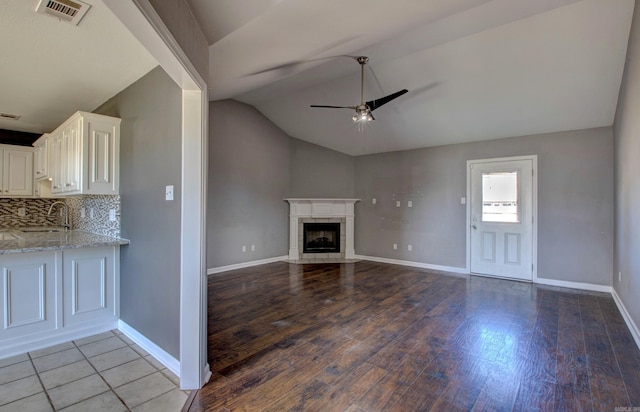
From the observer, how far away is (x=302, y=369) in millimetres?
2283

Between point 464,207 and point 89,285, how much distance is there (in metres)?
5.69

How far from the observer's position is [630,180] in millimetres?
3012

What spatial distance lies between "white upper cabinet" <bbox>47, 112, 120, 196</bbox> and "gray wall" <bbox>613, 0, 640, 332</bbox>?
191 inches

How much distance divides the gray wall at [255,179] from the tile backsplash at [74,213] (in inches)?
60.5

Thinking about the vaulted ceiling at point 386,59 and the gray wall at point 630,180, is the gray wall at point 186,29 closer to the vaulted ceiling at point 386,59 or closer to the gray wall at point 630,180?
the vaulted ceiling at point 386,59

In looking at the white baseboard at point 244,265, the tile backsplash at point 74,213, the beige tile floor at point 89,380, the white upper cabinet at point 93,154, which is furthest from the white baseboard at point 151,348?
the white baseboard at point 244,265

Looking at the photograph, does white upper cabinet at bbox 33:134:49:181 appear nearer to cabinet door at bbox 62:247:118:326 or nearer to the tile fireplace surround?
cabinet door at bbox 62:247:118:326

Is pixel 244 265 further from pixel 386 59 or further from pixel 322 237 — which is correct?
pixel 386 59

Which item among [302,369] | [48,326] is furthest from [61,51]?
[302,369]

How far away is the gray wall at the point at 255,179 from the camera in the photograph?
17.8 feet

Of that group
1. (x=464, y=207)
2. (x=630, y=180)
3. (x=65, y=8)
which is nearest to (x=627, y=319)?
(x=630, y=180)

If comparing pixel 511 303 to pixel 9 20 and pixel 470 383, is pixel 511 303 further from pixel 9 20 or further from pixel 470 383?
pixel 9 20

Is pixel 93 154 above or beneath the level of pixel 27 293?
above

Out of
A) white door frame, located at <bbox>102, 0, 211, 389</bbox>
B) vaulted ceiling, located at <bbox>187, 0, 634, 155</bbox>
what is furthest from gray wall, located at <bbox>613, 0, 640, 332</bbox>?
white door frame, located at <bbox>102, 0, 211, 389</bbox>
